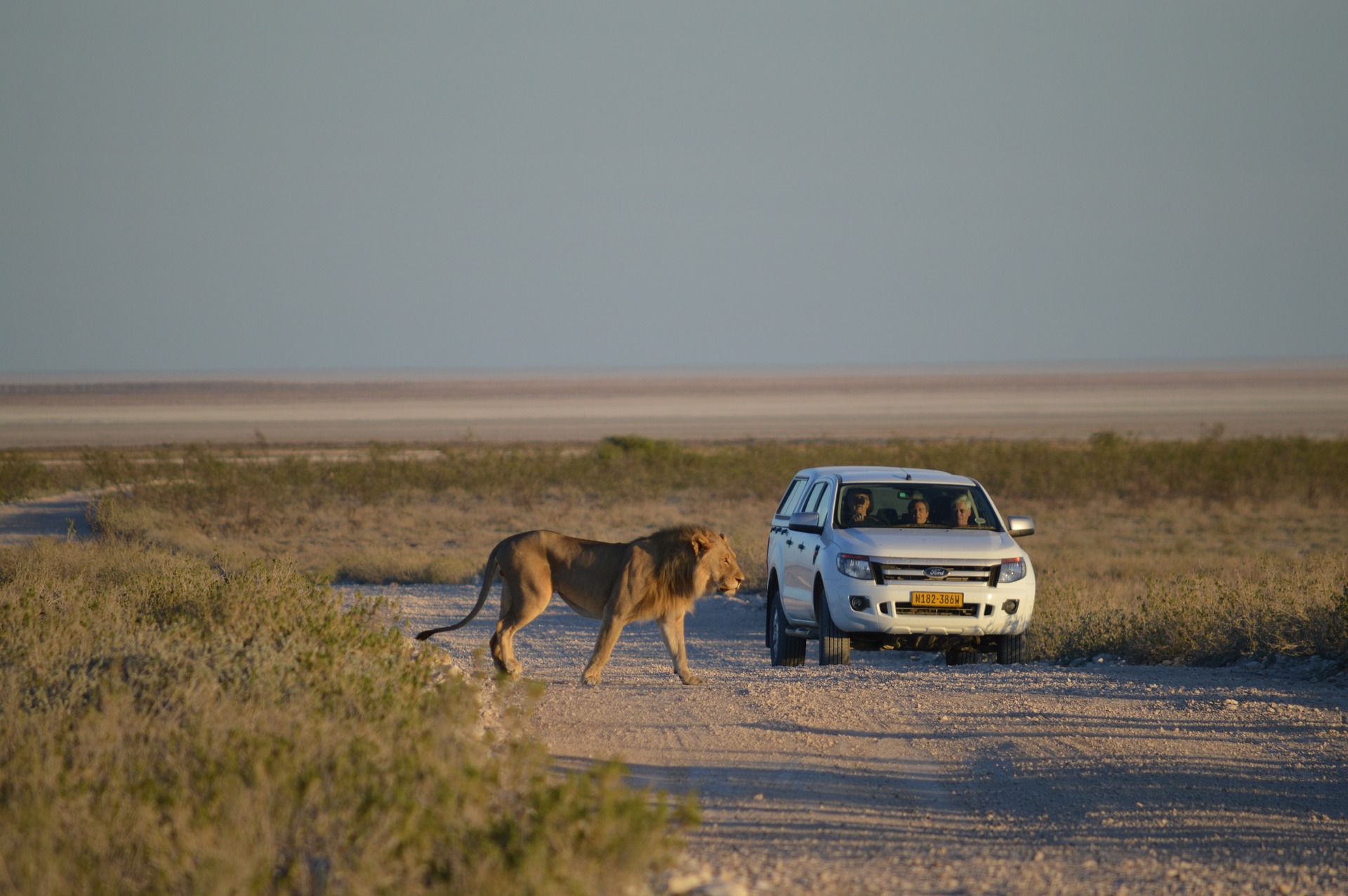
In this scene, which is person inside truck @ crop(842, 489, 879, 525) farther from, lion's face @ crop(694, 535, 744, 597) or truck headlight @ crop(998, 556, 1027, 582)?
lion's face @ crop(694, 535, 744, 597)

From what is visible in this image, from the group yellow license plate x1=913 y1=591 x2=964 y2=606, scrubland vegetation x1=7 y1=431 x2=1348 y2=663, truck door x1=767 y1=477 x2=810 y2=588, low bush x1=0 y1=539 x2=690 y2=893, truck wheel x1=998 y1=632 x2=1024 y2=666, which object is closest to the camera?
low bush x1=0 y1=539 x2=690 y2=893

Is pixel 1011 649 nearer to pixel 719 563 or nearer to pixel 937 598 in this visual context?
pixel 937 598

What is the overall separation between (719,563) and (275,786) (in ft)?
19.2

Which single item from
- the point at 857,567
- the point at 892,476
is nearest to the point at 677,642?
the point at 857,567

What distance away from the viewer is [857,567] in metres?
10.9

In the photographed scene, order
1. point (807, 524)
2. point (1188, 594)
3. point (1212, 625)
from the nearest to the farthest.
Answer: point (807, 524), point (1212, 625), point (1188, 594)

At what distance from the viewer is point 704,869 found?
536 cm

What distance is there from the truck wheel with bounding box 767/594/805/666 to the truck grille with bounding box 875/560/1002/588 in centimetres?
149

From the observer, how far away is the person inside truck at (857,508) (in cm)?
1195

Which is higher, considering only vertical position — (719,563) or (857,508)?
(857,508)

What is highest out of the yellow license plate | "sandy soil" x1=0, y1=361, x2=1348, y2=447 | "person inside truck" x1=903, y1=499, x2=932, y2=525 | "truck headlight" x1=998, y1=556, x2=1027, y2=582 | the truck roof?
the truck roof

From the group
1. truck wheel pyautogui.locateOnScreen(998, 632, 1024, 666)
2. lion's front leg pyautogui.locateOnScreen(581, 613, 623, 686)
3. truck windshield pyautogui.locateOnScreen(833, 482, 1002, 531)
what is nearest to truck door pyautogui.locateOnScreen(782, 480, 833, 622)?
truck windshield pyautogui.locateOnScreen(833, 482, 1002, 531)

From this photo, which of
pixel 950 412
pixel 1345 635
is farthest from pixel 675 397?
pixel 1345 635

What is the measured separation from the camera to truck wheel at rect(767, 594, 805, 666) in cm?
1203
